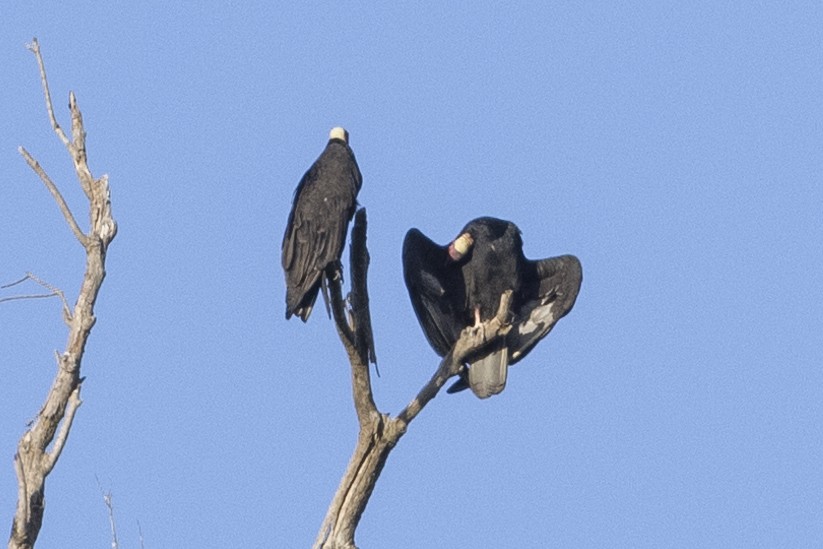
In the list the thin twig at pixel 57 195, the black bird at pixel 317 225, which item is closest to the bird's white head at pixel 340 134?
the black bird at pixel 317 225

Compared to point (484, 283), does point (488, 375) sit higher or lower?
lower

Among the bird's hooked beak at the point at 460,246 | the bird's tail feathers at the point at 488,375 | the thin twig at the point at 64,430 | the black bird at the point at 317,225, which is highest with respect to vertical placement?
the bird's hooked beak at the point at 460,246

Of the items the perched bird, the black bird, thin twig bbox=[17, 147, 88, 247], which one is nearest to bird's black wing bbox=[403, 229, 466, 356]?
the perched bird

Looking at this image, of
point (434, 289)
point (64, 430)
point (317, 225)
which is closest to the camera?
point (64, 430)

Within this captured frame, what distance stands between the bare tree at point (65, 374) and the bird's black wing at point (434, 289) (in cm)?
279

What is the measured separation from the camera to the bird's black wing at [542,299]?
7367 millimetres

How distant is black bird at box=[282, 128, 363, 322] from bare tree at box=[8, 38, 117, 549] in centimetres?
141

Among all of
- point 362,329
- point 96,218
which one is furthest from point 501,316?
point 96,218

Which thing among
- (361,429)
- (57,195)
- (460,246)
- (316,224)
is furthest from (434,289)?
(57,195)

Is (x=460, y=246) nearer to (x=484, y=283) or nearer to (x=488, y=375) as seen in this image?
(x=484, y=283)

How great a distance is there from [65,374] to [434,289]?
121 inches

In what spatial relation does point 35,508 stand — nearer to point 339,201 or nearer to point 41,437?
point 41,437

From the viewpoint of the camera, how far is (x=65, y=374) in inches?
180

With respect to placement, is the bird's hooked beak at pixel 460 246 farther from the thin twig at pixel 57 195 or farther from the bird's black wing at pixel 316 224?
the thin twig at pixel 57 195
